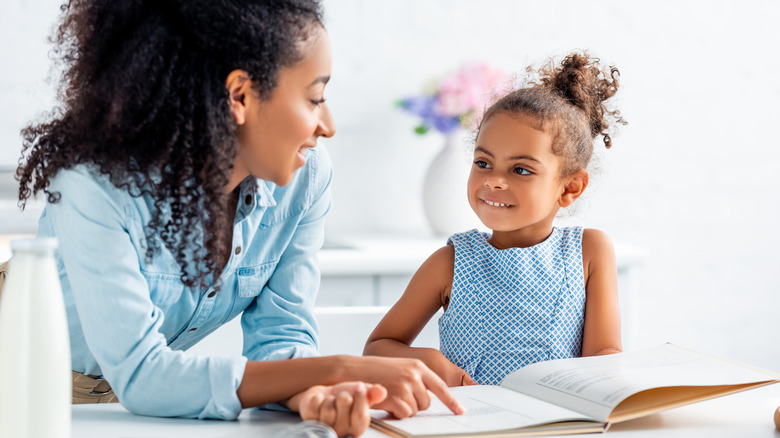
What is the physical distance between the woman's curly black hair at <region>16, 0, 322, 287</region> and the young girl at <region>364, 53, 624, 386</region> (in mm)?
412

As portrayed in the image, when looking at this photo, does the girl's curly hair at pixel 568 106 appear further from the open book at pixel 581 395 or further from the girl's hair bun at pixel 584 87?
the open book at pixel 581 395

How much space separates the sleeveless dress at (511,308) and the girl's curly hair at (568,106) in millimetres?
151

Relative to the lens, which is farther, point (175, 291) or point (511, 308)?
point (511, 308)

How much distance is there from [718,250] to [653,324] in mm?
307

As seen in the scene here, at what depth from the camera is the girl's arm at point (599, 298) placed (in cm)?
122

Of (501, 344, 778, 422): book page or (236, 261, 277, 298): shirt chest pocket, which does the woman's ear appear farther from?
(501, 344, 778, 422): book page

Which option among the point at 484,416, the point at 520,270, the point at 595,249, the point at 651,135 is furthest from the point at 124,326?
the point at 651,135

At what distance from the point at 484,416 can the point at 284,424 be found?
0.20m

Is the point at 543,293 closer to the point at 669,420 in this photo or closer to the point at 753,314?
the point at 669,420

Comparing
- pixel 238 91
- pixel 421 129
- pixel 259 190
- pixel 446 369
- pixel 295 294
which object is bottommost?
pixel 446 369

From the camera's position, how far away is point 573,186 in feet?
4.34

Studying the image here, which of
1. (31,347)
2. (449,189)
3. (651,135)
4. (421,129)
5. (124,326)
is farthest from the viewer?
(651,135)

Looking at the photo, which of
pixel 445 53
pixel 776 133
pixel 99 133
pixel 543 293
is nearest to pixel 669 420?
pixel 543 293

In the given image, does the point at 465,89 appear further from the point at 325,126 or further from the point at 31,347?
the point at 31,347
